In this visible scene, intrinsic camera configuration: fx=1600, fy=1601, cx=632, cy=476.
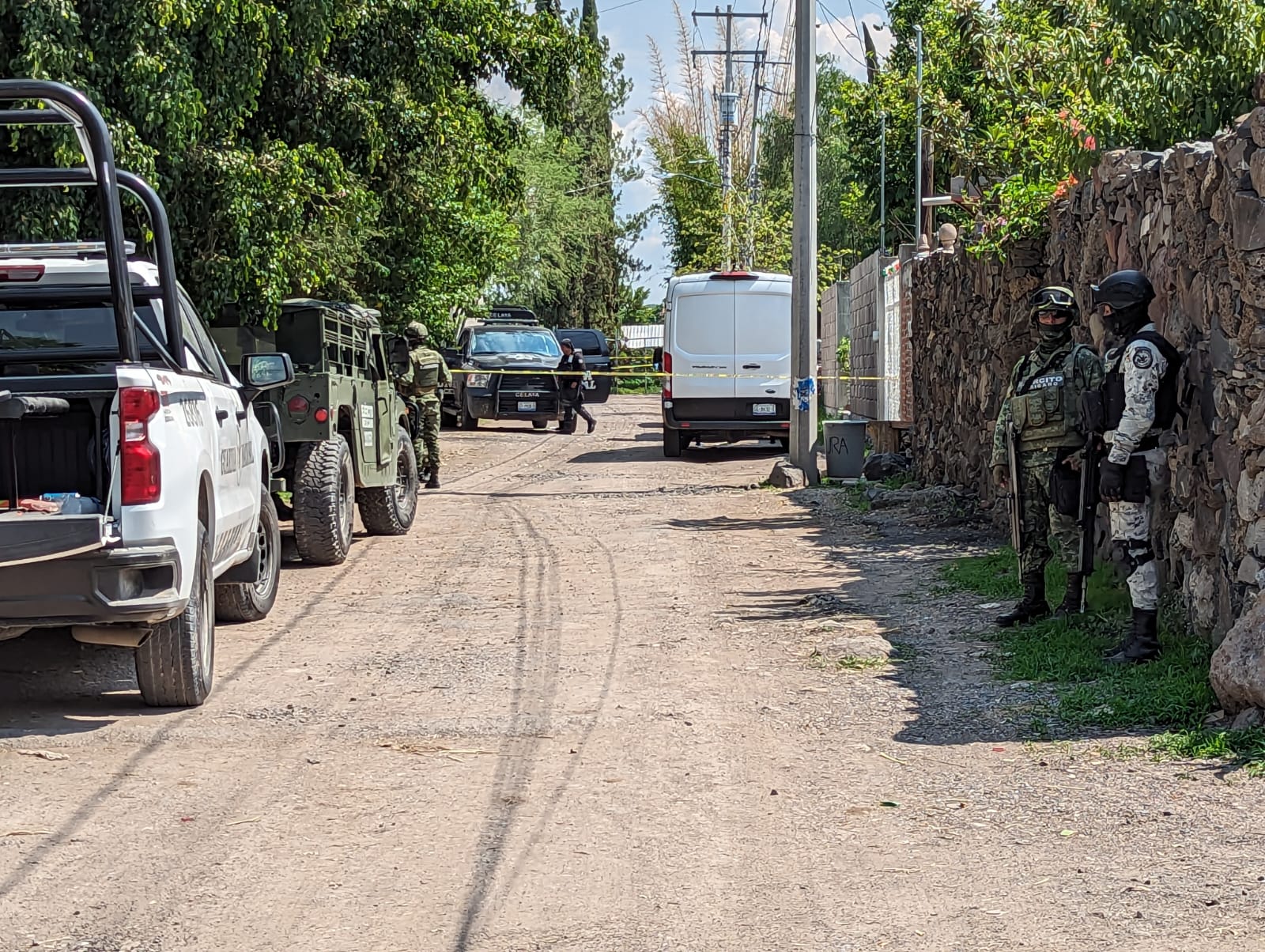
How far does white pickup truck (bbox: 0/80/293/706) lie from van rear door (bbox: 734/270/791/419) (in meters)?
13.9

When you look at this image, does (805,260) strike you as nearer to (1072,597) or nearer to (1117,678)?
(1072,597)

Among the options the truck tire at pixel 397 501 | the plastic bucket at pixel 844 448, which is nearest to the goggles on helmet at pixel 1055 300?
the truck tire at pixel 397 501

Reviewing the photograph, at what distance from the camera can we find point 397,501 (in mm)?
13875

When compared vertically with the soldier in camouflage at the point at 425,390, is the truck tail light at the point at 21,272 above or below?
above

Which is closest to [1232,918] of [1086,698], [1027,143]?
[1086,698]

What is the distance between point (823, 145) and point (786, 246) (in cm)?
860

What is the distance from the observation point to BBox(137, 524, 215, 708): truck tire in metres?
6.81

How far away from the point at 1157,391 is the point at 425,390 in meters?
11.2

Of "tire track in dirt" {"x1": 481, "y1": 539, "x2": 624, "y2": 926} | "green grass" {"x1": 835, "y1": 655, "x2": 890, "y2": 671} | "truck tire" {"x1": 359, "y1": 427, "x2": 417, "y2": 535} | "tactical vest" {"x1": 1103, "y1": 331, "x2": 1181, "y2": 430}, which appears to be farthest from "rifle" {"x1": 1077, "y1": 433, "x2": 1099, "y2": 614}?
"truck tire" {"x1": 359, "y1": 427, "x2": 417, "y2": 535}

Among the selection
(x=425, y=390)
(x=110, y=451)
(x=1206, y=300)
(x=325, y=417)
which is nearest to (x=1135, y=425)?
(x=1206, y=300)

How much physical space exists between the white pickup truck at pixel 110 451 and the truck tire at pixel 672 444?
572 inches

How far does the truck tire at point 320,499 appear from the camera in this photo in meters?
11.4

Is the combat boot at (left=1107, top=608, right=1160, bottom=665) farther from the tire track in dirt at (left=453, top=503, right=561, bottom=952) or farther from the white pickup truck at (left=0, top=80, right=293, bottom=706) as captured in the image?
the white pickup truck at (left=0, top=80, right=293, bottom=706)

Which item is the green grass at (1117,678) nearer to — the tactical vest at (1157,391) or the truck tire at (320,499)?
the tactical vest at (1157,391)
